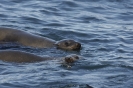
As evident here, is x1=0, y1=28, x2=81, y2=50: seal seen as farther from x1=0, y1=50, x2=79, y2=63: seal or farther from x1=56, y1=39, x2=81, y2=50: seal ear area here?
x1=0, y1=50, x2=79, y2=63: seal

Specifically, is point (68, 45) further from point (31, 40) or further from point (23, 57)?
point (23, 57)

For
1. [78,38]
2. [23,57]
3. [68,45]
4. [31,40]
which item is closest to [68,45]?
[68,45]

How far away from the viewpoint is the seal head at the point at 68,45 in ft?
41.1

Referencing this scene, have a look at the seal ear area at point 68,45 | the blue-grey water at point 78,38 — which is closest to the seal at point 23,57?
the blue-grey water at point 78,38

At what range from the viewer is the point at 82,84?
364 inches

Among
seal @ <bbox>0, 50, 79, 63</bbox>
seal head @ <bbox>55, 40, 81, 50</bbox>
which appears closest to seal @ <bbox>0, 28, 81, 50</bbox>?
seal head @ <bbox>55, 40, 81, 50</bbox>

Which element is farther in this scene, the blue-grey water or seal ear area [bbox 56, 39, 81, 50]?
seal ear area [bbox 56, 39, 81, 50]

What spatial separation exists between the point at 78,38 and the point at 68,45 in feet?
4.65

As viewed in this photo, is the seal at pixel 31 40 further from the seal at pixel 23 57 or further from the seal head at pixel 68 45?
the seal at pixel 23 57

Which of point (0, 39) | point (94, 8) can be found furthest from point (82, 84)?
point (94, 8)

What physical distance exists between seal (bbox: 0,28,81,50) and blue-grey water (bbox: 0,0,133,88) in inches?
10.2

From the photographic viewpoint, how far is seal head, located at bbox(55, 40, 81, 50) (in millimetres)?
12531

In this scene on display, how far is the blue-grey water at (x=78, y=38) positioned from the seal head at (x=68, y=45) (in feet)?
0.63

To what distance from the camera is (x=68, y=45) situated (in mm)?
12594
